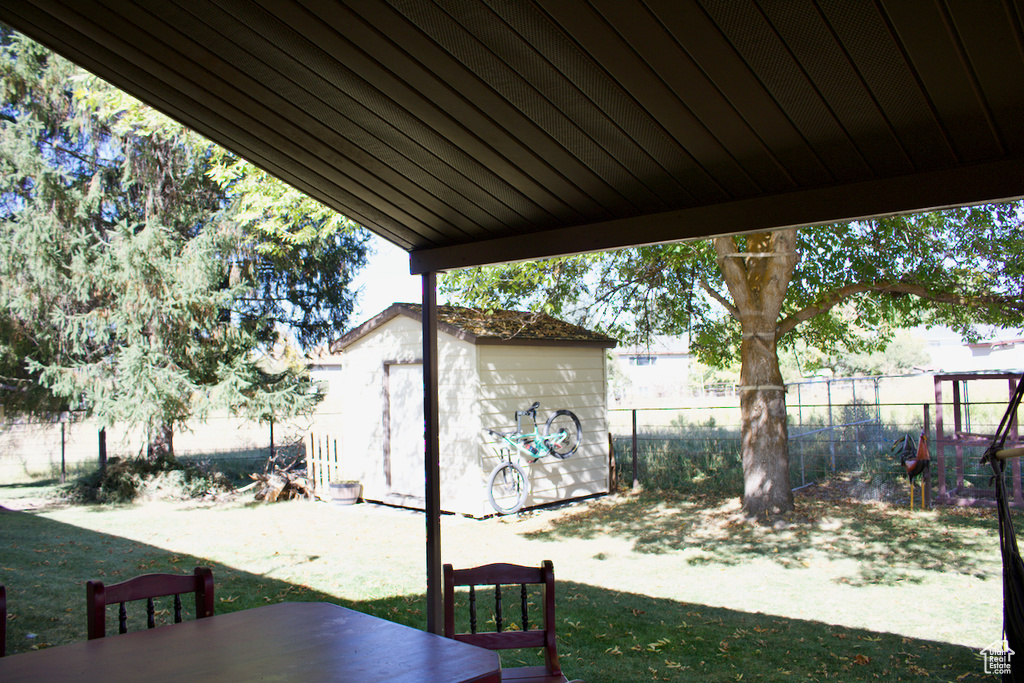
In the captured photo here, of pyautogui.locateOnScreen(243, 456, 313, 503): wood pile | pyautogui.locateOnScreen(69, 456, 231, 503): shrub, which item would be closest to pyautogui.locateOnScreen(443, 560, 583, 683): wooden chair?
pyautogui.locateOnScreen(243, 456, 313, 503): wood pile

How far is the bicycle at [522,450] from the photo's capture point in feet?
29.8

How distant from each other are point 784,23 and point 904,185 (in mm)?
855

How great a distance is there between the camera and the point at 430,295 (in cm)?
400

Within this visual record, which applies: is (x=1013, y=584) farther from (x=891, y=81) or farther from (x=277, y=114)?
(x=277, y=114)

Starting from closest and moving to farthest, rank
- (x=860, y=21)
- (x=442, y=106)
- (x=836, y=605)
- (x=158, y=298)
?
(x=860, y=21) → (x=442, y=106) → (x=836, y=605) → (x=158, y=298)

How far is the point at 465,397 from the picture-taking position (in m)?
9.31

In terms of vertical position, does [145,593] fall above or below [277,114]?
below

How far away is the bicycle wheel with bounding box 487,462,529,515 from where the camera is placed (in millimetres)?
8953

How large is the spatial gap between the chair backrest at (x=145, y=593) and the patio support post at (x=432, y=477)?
1.23 meters

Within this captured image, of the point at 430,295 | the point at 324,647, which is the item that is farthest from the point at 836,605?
the point at 324,647

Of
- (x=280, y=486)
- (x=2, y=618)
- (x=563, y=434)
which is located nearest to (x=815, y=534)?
(x=563, y=434)

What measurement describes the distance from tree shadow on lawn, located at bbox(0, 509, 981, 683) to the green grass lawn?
17mm

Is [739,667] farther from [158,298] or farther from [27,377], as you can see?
[27,377]

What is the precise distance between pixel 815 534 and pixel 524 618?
583cm
